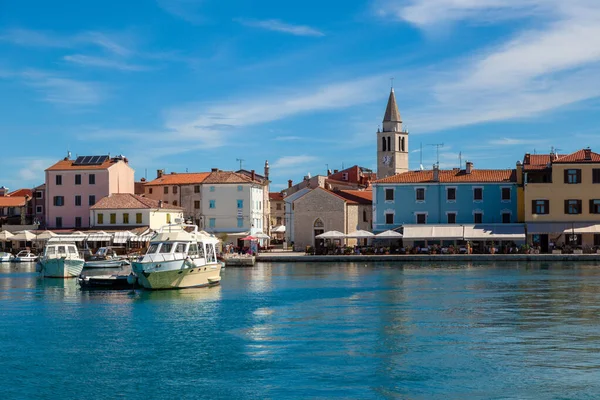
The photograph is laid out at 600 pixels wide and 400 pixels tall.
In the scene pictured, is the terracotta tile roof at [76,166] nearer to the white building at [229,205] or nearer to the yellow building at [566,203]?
the white building at [229,205]

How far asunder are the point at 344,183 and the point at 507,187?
109ft

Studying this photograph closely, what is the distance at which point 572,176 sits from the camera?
224ft

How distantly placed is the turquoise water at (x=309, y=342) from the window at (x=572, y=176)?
23.3m

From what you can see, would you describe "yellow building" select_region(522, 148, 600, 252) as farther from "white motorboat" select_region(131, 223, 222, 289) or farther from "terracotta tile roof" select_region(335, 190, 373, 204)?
"white motorboat" select_region(131, 223, 222, 289)

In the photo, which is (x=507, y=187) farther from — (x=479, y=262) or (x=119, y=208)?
(x=119, y=208)

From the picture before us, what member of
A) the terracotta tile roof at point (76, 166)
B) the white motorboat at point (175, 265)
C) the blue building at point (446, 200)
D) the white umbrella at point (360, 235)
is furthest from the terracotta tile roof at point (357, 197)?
the white motorboat at point (175, 265)

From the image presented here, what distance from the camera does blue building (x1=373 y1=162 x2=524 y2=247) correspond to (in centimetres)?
7300

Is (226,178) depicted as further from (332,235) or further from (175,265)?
(175,265)

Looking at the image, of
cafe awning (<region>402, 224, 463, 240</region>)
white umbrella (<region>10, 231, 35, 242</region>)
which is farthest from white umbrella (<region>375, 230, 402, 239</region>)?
white umbrella (<region>10, 231, 35, 242</region>)

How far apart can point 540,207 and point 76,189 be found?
151 feet

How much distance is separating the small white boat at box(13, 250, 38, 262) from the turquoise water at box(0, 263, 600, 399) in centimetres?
3423

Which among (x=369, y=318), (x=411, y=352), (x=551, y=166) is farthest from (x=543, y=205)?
(x=411, y=352)

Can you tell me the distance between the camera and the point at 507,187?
240ft

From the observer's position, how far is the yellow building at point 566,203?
67875 mm
